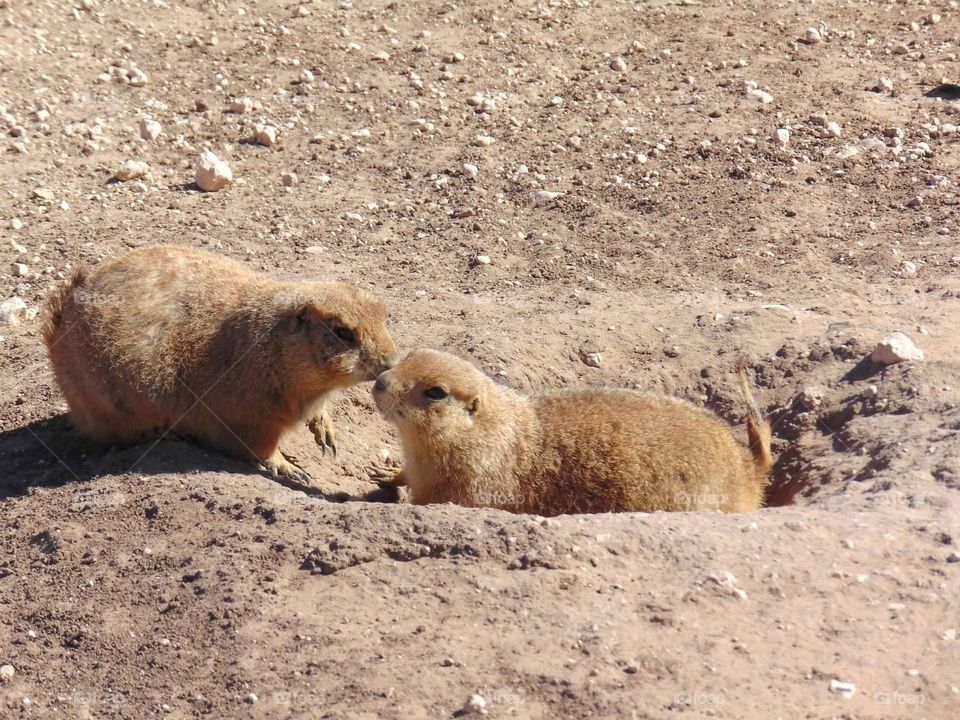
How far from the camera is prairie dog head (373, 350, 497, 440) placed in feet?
21.7

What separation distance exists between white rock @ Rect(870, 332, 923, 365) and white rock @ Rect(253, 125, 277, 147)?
20.1ft

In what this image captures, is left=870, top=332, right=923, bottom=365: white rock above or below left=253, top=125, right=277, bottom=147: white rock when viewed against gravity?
above

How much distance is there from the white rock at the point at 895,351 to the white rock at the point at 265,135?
6116 mm

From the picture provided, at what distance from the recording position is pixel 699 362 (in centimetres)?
806

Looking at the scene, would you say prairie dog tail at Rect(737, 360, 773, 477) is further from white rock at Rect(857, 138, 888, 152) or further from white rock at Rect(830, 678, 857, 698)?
white rock at Rect(857, 138, 888, 152)

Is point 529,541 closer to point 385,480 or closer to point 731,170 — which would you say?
point 385,480

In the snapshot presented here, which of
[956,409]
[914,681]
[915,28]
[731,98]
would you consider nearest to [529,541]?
[914,681]

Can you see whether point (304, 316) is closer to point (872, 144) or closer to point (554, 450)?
point (554, 450)

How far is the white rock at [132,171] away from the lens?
1041cm

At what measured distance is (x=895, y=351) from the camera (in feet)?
24.1

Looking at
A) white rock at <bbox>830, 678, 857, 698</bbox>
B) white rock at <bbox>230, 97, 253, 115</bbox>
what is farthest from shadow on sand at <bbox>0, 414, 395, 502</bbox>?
white rock at <bbox>230, 97, 253, 115</bbox>

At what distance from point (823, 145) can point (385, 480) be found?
5.76 metres

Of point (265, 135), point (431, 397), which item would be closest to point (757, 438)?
point (431, 397)

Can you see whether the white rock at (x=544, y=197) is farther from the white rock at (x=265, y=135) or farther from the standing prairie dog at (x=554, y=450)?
the standing prairie dog at (x=554, y=450)
